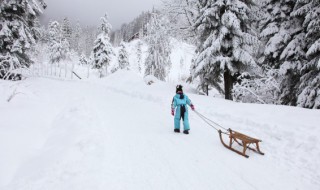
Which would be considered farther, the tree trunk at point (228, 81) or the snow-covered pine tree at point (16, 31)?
the snow-covered pine tree at point (16, 31)

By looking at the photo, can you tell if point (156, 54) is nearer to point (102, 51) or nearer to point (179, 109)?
point (102, 51)

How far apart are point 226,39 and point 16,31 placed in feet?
53.5

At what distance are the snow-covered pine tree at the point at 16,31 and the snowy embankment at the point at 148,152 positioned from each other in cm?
1090

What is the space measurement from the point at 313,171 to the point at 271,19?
10945mm

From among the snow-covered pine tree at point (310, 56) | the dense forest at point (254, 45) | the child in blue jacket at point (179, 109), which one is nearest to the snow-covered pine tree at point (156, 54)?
the dense forest at point (254, 45)

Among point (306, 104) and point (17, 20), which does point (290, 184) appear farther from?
point (17, 20)

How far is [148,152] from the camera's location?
6430 mm

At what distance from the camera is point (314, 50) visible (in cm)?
1066

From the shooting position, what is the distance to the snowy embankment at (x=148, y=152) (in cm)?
479

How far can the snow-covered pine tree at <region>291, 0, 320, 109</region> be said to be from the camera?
10914 mm

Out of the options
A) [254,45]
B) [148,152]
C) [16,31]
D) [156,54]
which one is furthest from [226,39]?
[156,54]

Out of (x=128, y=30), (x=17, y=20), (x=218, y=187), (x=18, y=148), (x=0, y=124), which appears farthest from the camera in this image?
(x=128, y=30)

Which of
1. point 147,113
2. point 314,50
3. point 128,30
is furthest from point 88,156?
point 128,30

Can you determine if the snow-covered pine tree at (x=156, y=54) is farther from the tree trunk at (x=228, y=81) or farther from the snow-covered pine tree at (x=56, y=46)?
the snow-covered pine tree at (x=56, y=46)
